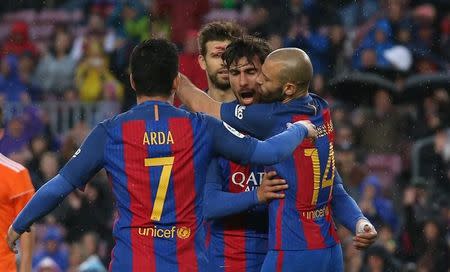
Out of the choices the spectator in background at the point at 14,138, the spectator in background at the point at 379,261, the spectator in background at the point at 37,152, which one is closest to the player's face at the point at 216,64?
the spectator in background at the point at 379,261

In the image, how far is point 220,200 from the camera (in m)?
7.41

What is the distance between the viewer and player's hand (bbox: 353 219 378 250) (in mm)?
7453

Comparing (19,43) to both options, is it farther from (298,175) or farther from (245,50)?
(298,175)

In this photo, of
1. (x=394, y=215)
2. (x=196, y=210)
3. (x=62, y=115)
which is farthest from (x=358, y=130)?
(x=196, y=210)

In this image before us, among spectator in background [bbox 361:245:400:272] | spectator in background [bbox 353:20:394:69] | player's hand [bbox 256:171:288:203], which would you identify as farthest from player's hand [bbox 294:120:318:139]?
spectator in background [bbox 353:20:394:69]

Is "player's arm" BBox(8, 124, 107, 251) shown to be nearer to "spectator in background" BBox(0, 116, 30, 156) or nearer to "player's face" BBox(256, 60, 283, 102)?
"player's face" BBox(256, 60, 283, 102)

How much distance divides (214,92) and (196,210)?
139 cm

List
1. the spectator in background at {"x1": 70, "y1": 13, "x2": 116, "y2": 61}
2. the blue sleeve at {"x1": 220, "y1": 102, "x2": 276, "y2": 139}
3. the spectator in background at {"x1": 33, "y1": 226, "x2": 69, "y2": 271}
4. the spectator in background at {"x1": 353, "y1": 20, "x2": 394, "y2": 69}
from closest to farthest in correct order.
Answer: the blue sleeve at {"x1": 220, "y1": 102, "x2": 276, "y2": 139}, the spectator in background at {"x1": 33, "y1": 226, "x2": 69, "y2": 271}, the spectator in background at {"x1": 353, "y1": 20, "x2": 394, "y2": 69}, the spectator in background at {"x1": 70, "y1": 13, "x2": 116, "y2": 61}

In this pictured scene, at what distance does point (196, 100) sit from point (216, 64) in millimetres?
533

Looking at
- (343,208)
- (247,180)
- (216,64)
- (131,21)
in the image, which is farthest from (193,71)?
(131,21)

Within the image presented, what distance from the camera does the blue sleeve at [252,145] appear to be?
6.86 metres

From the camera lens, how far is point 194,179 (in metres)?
6.93

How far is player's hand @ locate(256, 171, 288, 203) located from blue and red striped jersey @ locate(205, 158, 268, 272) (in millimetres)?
354

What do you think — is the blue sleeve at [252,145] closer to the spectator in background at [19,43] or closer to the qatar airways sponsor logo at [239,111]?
the qatar airways sponsor logo at [239,111]
